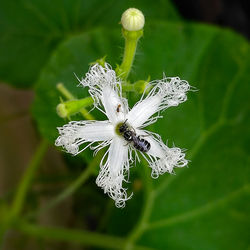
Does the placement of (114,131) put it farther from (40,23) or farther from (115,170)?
(40,23)

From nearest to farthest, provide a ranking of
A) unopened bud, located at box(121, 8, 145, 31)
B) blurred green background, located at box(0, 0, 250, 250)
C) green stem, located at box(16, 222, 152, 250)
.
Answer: unopened bud, located at box(121, 8, 145, 31), blurred green background, located at box(0, 0, 250, 250), green stem, located at box(16, 222, 152, 250)

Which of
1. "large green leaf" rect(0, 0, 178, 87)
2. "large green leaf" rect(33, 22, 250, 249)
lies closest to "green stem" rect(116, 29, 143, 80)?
"large green leaf" rect(33, 22, 250, 249)

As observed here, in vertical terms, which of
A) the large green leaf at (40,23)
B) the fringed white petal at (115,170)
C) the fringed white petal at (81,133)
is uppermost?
the large green leaf at (40,23)

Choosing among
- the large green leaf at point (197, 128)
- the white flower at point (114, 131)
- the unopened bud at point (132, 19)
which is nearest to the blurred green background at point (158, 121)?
the large green leaf at point (197, 128)

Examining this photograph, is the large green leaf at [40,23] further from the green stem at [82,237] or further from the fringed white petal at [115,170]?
the fringed white petal at [115,170]

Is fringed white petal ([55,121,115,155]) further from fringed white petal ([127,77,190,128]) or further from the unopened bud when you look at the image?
the unopened bud

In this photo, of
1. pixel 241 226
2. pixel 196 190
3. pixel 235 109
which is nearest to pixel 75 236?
pixel 196 190

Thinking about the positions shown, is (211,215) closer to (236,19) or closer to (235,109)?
(235,109)
